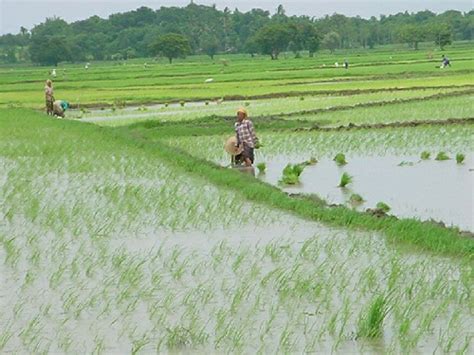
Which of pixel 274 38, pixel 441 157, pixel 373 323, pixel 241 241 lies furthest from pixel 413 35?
pixel 373 323

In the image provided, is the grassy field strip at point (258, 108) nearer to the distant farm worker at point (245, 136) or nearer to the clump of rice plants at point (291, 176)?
the distant farm worker at point (245, 136)

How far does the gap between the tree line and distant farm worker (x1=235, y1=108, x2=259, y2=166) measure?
5451 cm

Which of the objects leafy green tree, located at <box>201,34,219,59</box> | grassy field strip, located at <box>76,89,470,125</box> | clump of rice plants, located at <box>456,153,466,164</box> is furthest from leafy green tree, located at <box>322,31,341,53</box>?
clump of rice plants, located at <box>456,153,466,164</box>

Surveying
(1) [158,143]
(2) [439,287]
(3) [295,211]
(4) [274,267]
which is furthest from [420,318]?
(1) [158,143]

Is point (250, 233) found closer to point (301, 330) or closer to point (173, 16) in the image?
point (301, 330)

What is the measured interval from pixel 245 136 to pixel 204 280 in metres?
4.83

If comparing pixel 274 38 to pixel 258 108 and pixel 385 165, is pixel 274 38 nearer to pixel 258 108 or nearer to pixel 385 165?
pixel 258 108

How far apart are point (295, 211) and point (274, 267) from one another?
1958 mm

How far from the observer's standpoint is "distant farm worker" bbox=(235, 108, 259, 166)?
9.84 m

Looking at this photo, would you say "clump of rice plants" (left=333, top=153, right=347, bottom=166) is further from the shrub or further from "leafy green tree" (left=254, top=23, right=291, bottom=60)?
"leafy green tree" (left=254, top=23, right=291, bottom=60)

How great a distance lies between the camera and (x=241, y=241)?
6.45 meters

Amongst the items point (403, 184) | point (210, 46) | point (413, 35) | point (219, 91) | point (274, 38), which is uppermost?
point (403, 184)

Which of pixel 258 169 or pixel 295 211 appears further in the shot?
pixel 258 169

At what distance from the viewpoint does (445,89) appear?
21344 mm
